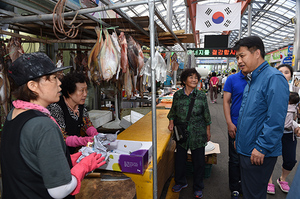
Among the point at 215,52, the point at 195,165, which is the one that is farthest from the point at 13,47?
the point at 215,52

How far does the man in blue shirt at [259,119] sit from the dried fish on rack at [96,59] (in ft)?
4.81

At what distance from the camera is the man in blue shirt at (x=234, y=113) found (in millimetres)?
2637

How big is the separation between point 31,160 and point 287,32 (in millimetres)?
22771

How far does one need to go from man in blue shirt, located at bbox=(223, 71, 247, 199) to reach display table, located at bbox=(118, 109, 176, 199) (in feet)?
2.87

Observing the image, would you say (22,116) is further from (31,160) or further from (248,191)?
(248,191)

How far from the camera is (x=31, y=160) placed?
100cm

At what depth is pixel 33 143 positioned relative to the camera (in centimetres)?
97

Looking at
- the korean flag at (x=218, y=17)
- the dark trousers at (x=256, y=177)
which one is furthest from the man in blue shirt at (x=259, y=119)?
the korean flag at (x=218, y=17)

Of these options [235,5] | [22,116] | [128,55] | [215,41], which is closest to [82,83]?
[128,55]

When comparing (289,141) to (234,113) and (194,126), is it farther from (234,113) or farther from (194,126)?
(194,126)

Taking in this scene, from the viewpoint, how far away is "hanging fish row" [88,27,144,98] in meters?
2.16

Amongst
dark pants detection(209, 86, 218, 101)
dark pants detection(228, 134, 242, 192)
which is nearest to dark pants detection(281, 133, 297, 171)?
dark pants detection(228, 134, 242, 192)

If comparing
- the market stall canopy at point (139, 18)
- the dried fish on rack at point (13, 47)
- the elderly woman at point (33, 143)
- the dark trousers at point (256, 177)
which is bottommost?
the dark trousers at point (256, 177)

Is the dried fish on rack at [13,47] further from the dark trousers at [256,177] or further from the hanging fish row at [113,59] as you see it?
the dark trousers at [256,177]
